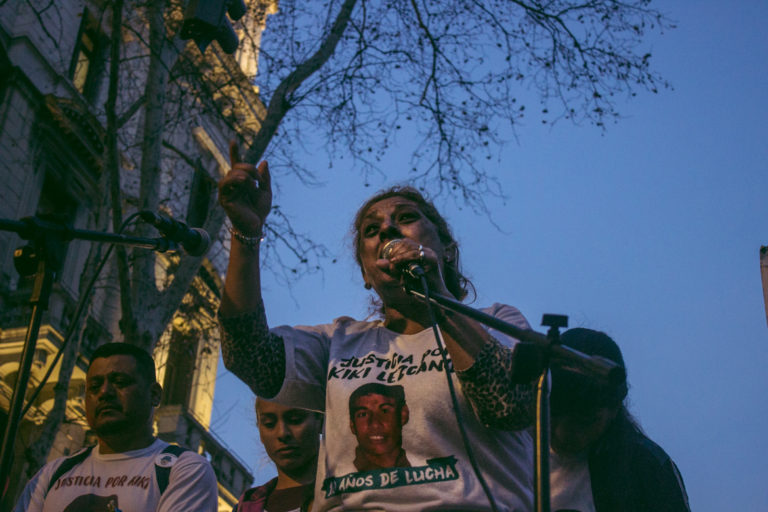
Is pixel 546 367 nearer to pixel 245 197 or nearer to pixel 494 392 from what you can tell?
pixel 494 392

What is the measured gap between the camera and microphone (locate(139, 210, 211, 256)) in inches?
129

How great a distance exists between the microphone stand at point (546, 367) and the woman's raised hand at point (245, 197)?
2.50ft

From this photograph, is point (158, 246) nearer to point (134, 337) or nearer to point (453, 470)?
point (453, 470)

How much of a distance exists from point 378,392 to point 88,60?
16.6 m

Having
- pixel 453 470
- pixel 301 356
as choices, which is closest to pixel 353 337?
pixel 301 356

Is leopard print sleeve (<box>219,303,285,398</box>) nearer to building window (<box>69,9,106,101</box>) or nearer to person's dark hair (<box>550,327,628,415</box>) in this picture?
person's dark hair (<box>550,327,628,415</box>)

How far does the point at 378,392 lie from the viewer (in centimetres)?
250

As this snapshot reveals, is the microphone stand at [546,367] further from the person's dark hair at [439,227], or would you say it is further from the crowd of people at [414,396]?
the person's dark hair at [439,227]

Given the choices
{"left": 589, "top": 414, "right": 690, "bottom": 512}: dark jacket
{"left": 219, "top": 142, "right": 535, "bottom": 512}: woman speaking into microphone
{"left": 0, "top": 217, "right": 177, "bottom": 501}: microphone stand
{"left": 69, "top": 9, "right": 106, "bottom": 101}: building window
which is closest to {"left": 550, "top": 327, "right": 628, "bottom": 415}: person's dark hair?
{"left": 589, "top": 414, "right": 690, "bottom": 512}: dark jacket

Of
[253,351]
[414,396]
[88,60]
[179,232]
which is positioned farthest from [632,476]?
[88,60]

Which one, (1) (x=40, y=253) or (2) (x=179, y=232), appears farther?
(2) (x=179, y=232)

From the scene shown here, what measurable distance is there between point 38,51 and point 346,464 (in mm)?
14871

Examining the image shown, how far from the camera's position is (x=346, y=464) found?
2428mm

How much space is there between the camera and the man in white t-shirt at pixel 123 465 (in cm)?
351
